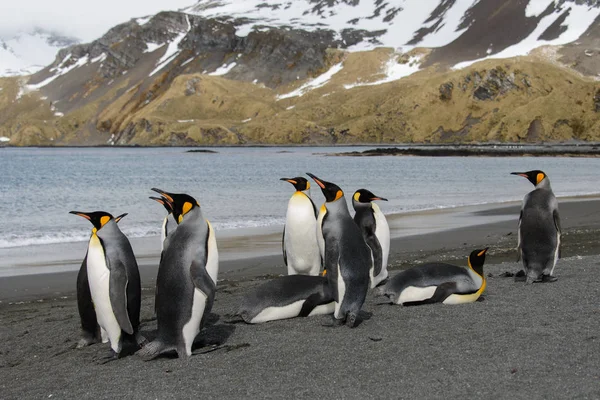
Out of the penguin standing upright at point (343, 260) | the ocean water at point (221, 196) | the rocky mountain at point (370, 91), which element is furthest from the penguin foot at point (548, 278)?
the rocky mountain at point (370, 91)

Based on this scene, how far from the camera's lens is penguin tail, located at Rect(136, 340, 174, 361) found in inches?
229

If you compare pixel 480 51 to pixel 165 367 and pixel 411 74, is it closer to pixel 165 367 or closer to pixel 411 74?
pixel 411 74

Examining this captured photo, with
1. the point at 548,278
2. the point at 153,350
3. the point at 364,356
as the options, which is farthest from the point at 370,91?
the point at 364,356

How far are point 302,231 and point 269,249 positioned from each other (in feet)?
16.0

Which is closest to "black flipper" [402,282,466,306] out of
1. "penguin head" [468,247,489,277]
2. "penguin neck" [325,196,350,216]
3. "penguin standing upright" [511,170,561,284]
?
"penguin head" [468,247,489,277]

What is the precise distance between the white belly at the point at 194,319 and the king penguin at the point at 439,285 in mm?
2185

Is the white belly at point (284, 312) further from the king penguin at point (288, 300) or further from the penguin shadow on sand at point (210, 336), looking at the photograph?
the penguin shadow on sand at point (210, 336)

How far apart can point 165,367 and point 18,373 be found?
1224 millimetres

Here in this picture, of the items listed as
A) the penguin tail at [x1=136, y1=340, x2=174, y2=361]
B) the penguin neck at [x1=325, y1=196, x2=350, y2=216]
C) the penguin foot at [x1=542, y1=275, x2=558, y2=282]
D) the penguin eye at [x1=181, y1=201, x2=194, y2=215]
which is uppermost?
the penguin eye at [x1=181, y1=201, x2=194, y2=215]

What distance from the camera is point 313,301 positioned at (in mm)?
6914

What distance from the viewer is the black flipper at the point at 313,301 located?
690 centimetres

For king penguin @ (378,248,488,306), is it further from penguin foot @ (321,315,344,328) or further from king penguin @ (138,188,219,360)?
king penguin @ (138,188,219,360)

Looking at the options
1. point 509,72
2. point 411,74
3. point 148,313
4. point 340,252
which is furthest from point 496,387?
point 411,74

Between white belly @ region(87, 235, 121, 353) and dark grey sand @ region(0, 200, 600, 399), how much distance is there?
0.21 m
